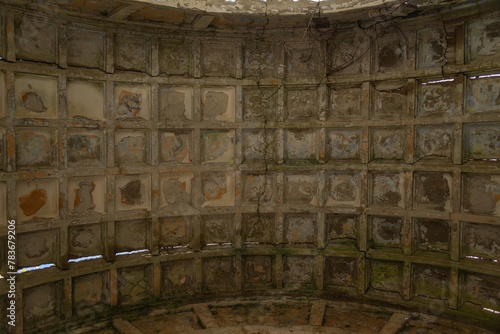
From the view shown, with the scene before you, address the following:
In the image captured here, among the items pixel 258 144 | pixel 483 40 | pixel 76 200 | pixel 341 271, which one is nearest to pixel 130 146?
pixel 76 200

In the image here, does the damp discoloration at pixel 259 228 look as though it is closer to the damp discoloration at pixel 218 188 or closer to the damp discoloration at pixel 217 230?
the damp discoloration at pixel 217 230

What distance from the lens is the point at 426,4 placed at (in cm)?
462

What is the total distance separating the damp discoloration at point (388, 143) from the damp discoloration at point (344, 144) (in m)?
0.22

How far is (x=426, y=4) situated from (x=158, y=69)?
3620mm

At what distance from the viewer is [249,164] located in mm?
5906

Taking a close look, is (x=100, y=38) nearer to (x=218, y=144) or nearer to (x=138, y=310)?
(x=218, y=144)

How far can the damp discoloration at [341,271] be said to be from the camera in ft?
19.1

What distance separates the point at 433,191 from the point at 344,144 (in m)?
1.40

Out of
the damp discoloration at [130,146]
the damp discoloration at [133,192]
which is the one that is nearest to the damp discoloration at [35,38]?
the damp discoloration at [130,146]

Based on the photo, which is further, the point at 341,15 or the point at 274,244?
the point at 274,244

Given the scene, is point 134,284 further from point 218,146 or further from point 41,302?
point 218,146

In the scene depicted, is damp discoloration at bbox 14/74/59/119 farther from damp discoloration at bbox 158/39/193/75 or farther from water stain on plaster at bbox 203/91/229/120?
water stain on plaster at bbox 203/91/229/120

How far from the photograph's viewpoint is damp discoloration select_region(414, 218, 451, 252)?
527 centimetres

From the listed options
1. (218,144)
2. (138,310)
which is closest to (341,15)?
(218,144)
